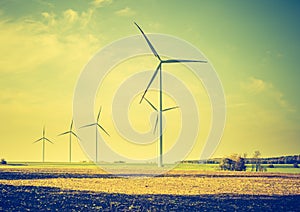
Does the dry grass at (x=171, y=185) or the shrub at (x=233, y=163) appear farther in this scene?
the shrub at (x=233, y=163)

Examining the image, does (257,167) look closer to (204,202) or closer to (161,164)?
(161,164)

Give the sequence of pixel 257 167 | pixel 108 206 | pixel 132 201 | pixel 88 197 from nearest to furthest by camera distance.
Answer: pixel 108 206
pixel 132 201
pixel 88 197
pixel 257 167

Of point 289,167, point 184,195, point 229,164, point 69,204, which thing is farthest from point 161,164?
point 69,204

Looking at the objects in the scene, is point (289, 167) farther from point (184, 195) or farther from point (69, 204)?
point (69, 204)

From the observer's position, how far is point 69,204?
1033 inches

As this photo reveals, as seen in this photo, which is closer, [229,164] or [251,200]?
[251,200]

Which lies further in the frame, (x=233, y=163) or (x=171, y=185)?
(x=233, y=163)

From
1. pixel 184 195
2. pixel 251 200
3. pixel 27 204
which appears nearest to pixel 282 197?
pixel 251 200

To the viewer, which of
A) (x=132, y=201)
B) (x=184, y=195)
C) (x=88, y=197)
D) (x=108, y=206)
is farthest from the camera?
(x=184, y=195)

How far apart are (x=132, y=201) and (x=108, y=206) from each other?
2875 mm

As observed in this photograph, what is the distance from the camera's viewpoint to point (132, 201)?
2806 centimetres

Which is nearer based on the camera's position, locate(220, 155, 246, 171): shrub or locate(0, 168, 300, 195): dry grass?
locate(0, 168, 300, 195): dry grass

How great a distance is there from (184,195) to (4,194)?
1319cm

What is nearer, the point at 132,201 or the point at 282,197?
the point at 132,201
